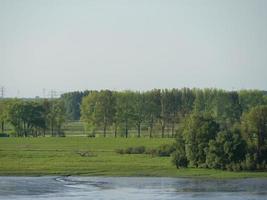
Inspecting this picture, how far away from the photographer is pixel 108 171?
75.8 meters

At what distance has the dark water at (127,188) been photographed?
5734cm

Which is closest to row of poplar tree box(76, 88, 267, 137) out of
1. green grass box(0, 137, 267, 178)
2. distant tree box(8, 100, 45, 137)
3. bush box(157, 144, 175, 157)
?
distant tree box(8, 100, 45, 137)

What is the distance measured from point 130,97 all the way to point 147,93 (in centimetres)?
751

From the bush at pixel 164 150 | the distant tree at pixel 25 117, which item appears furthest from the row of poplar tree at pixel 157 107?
the bush at pixel 164 150

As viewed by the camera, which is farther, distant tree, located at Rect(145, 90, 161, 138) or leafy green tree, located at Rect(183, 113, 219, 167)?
distant tree, located at Rect(145, 90, 161, 138)

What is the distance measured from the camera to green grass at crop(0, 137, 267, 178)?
74.6 m

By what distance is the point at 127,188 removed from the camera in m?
63.4

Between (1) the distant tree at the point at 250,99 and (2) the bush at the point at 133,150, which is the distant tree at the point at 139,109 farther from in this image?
(2) the bush at the point at 133,150

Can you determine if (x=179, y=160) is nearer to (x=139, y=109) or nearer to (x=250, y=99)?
(x=139, y=109)

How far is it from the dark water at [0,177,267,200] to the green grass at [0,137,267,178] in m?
3.42

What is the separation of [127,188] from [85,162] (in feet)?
64.2

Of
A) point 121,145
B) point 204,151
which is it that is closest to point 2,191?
point 204,151

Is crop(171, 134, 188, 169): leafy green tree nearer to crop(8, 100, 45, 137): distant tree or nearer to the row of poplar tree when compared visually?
the row of poplar tree

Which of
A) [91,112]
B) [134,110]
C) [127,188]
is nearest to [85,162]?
[127,188]
